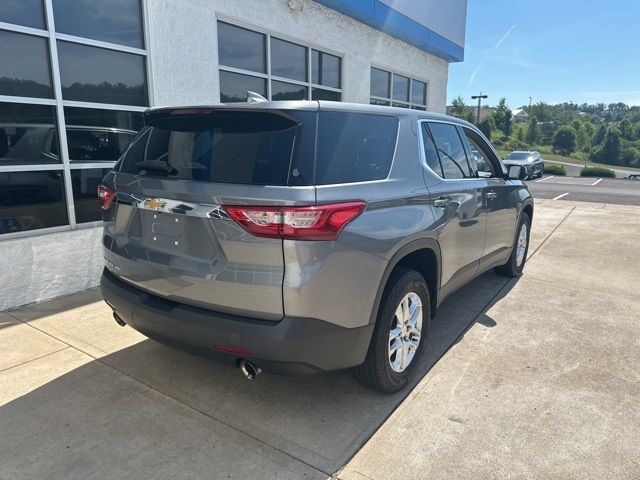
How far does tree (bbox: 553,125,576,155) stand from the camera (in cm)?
11438

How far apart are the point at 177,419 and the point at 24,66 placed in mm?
3703

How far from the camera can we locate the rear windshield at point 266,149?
7.88 ft

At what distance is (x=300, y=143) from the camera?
2416 mm

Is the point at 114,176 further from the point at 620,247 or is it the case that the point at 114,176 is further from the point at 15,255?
the point at 620,247

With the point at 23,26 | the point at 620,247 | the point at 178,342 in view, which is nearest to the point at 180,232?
the point at 178,342

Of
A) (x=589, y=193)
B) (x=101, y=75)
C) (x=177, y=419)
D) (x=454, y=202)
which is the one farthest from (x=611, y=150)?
(x=177, y=419)

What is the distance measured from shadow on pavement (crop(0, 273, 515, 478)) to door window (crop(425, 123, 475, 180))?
146 cm

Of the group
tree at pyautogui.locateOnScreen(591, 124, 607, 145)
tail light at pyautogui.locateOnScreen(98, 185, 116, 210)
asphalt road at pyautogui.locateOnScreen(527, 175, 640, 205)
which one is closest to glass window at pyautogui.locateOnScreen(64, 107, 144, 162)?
tail light at pyautogui.locateOnScreen(98, 185, 116, 210)

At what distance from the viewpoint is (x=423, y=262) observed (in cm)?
340

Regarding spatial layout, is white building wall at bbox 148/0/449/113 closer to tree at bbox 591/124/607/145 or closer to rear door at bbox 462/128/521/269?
rear door at bbox 462/128/521/269

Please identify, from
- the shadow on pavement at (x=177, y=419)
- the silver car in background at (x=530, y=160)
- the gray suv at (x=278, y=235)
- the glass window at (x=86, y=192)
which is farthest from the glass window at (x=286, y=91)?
the silver car in background at (x=530, y=160)

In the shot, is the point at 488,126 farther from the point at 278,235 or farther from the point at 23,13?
the point at 278,235

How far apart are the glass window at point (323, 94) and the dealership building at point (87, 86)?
719mm

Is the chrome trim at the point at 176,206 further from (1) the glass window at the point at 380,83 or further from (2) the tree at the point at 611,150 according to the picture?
(2) the tree at the point at 611,150
